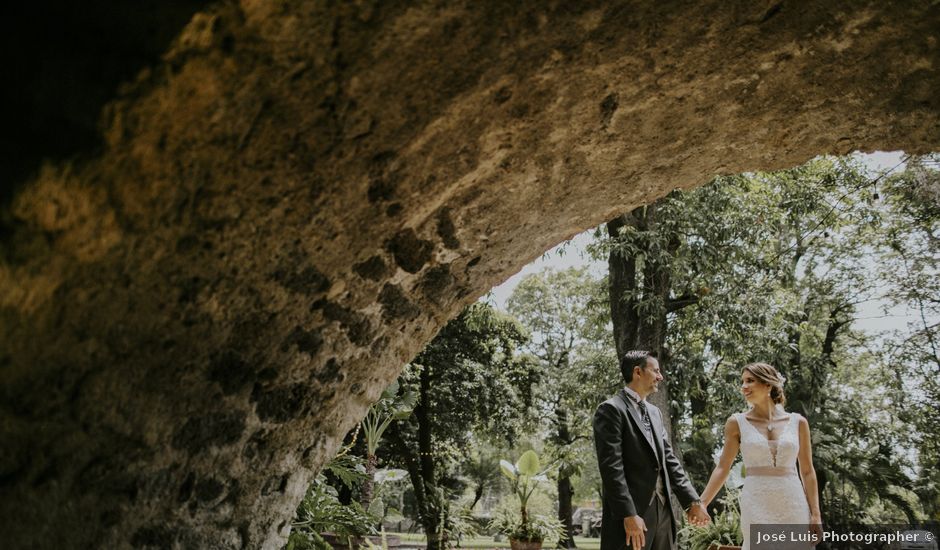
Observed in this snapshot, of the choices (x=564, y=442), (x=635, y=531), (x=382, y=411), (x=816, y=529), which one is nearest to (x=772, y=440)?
(x=816, y=529)

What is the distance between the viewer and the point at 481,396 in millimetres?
16203

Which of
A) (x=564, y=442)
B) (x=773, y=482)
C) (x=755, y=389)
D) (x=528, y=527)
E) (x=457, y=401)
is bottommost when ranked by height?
(x=528, y=527)

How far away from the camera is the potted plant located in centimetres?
754

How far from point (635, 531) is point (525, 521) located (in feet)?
14.0

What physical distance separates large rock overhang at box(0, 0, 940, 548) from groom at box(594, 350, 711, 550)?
83.7 inches

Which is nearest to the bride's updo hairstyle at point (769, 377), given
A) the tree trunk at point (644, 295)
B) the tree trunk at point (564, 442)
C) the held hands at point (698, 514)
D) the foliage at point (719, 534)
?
the held hands at point (698, 514)

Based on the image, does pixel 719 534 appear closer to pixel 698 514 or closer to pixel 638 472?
pixel 698 514

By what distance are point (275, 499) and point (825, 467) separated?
1655 cm

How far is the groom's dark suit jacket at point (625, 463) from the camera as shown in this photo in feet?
12.6

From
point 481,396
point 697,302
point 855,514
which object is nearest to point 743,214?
point 697,302

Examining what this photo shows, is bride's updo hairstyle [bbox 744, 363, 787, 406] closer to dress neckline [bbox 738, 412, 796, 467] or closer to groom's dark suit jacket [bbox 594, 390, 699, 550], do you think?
dress neckline [bbox 738, 412, 796, 467]

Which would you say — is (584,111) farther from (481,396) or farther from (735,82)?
(481,396)

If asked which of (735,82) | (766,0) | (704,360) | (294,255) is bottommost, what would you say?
(294,255)

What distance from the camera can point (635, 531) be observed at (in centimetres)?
373
